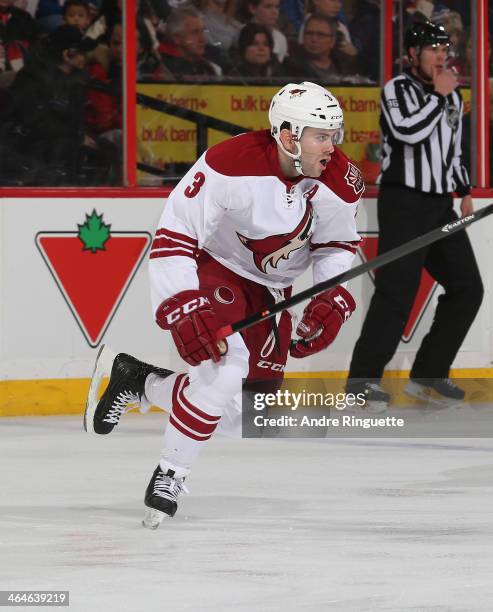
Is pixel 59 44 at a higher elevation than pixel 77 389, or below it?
higher

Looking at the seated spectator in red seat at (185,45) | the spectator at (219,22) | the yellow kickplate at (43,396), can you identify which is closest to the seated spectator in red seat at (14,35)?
the seated spectator in red seat at (185,45)

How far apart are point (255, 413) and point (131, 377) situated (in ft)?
1.83

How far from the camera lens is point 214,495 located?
164 inches

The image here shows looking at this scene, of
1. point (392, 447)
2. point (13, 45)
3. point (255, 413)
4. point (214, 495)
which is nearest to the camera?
point (214, 495)

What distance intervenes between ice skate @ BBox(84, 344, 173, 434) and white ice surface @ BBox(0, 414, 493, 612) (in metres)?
0.17

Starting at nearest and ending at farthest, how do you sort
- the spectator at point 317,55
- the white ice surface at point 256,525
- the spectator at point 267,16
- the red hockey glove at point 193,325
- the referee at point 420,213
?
the white ice surface at point 256,525
the red hockey glove at point 193,325
the referee at point 420,213
the spectator at point 267,16
the spectator at point 317,55

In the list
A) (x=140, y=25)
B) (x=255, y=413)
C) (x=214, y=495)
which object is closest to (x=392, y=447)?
(x=255, y=413)

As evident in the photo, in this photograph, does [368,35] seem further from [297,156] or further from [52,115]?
[297,156]

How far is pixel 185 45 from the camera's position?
18.9ft

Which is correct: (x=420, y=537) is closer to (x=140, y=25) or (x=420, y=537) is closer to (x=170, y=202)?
(x=170, y=202)

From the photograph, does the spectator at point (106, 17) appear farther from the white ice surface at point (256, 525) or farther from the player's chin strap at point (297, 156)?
the player's chin strap at point (297, 156)

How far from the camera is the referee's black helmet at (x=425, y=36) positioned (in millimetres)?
5559

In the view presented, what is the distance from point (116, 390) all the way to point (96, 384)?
4.5 inches

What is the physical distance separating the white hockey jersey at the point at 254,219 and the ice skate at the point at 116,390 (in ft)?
Answer: 1.21
